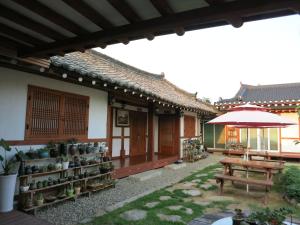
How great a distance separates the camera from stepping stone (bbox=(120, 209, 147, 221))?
4055 millimetres

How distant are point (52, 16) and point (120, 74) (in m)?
6.34

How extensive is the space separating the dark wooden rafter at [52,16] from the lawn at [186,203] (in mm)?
3024

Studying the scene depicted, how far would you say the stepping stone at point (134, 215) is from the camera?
4.05m

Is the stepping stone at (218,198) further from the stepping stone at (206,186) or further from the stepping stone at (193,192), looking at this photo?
the stepping stone at (206,186)

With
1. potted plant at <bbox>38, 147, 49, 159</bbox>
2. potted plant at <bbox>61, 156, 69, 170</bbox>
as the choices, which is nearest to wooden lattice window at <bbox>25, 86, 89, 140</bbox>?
potted plant at <bbox>38, 147, 49, 159</bbox>

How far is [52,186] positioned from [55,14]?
3405 millimetres

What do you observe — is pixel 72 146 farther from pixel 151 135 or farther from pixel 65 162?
pixel 151 135

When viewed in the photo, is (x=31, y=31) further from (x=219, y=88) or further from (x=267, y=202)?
(x=219, y=88)

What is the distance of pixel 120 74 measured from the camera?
357 inches

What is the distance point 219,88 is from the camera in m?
54.9

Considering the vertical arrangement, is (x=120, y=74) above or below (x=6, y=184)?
above

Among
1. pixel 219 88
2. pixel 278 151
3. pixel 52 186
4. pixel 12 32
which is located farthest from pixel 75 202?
pixel 219 88

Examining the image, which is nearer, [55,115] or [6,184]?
[6,184]

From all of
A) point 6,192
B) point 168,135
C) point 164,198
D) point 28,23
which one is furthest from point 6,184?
point 168,135
